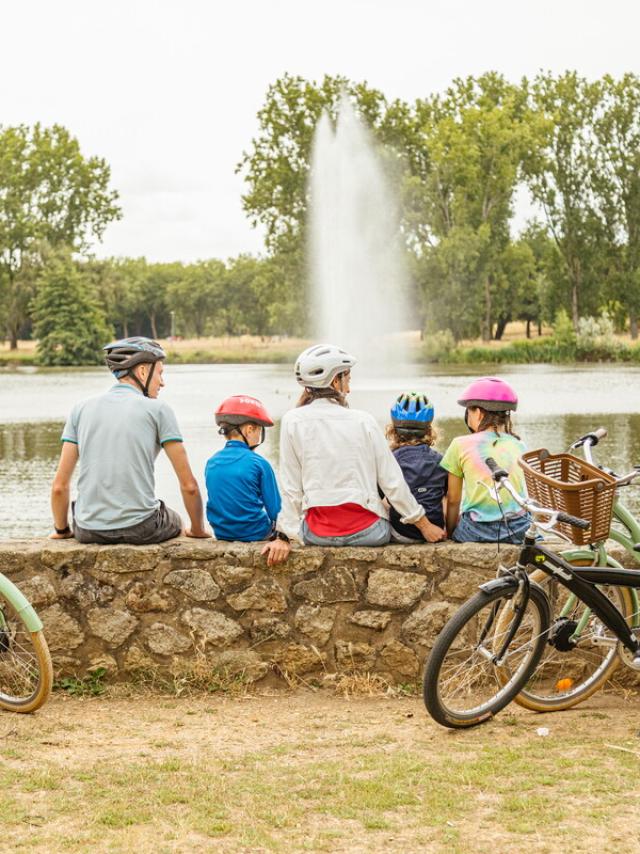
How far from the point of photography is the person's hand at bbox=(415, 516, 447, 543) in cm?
502

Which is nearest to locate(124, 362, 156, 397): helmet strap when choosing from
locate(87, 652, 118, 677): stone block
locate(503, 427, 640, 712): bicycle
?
locate(87, 652, 118, 677): stone block

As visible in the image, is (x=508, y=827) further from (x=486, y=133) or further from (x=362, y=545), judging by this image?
(x=486, y=133)

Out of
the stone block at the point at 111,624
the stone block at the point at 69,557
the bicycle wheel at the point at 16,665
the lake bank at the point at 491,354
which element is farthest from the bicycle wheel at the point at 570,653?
the lake bank at the point at 491,354

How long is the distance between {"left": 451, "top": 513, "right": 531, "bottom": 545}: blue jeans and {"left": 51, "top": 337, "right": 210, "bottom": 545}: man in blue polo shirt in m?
1.16

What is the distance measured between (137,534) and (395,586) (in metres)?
1.14

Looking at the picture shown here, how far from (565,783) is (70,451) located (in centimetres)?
249

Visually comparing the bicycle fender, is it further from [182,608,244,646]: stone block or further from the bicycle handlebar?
[182,608,244,646]: stone block

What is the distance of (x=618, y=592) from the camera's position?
15.6 feet

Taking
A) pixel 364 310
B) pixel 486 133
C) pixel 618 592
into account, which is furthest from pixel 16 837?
pixel 486 133

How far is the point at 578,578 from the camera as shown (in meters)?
4.44

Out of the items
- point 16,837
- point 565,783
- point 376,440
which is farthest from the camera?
point 376,440

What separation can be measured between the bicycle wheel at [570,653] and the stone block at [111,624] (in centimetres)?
165

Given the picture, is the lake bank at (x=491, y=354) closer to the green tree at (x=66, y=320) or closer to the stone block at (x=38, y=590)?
the green tree at (x=66, y=320)

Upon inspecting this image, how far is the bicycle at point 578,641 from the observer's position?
4660 mm
